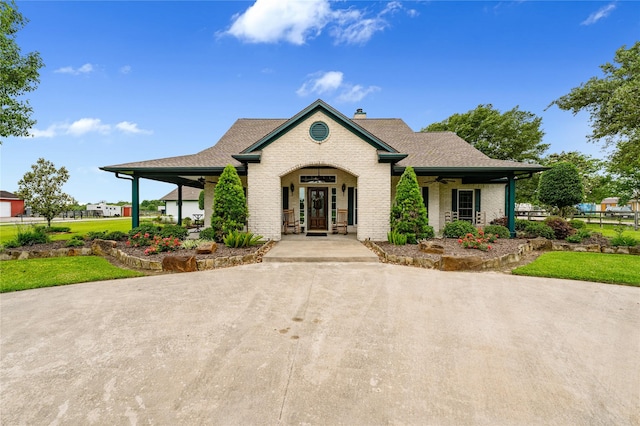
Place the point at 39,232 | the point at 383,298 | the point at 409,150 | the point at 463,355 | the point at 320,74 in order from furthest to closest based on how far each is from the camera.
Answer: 1. the point at 320,74
2. the point at 409,150
3. the point at 39,232
4. the point at 383,298
5. the point at 463,355

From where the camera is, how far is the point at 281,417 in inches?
82.9

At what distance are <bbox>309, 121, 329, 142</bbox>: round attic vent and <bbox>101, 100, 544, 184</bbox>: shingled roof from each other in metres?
Answer: 0.62

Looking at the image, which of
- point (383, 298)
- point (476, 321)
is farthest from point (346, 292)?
point (476, 321)

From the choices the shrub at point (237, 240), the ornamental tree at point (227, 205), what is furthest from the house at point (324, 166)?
the shrub at point (237, 240)

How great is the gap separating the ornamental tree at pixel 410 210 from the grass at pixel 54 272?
25.7 feet

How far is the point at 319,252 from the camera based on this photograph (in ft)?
26.2

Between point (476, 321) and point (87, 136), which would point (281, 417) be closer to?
point (476, 321)

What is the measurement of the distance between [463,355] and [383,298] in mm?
1814

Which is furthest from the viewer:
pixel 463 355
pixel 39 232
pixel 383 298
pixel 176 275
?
pixel 39 232

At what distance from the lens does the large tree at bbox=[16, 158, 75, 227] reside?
15023mm

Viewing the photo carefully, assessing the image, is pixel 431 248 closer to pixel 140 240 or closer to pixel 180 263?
pixel 180 263

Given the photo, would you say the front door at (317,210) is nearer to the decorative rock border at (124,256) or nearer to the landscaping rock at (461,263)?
the decorative rock border at (124,256)

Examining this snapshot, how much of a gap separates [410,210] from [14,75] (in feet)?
58.9

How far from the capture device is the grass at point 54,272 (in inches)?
230
